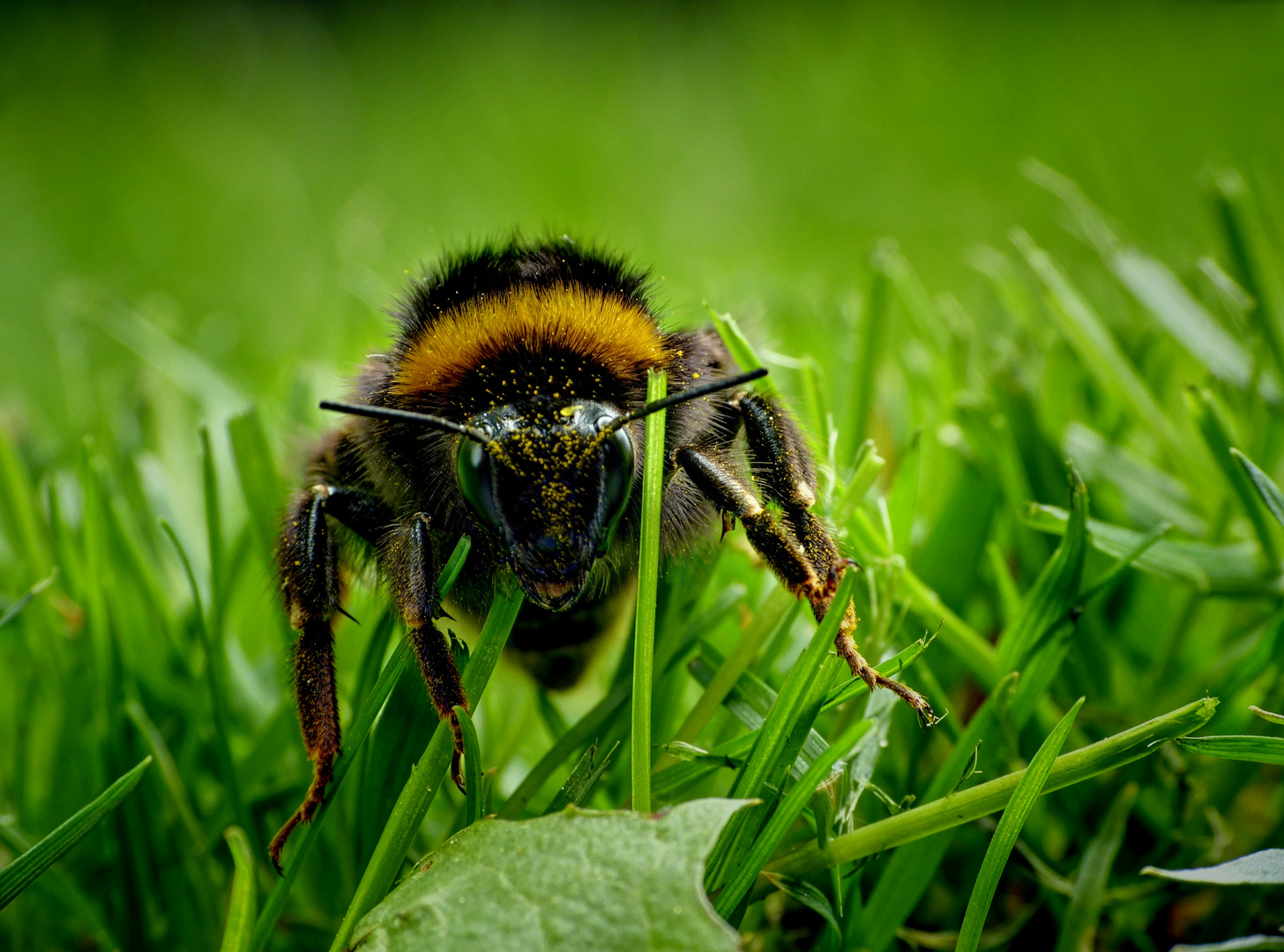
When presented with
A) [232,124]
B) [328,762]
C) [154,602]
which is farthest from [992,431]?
[232,124]

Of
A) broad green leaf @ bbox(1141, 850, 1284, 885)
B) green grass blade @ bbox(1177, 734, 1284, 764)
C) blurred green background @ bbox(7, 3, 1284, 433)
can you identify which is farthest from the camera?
blurred green background @ bbox(7, 3, 1284, 433)

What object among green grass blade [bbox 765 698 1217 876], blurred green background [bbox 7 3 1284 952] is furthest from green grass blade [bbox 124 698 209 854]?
green grass blade [bbox 765 698 1217 876]

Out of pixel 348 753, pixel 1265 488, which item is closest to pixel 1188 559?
pixel 1265 488

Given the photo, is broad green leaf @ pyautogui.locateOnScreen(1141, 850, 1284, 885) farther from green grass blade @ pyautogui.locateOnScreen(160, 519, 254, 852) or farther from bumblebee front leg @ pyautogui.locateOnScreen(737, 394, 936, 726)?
green grass blade @ pyautogui.locateOnScreen(160, 519, 254, 852)

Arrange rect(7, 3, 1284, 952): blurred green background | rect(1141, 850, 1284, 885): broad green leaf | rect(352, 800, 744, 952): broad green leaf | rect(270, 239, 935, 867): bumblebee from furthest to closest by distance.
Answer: rect(7, 3, 1284, 952): blurred green background < rect(270, 239, 935, 867): bumblebee < rect(1141, 850, 1284, 885): broad green leaf < rect(352, 800, 744, 952): broad green leaf

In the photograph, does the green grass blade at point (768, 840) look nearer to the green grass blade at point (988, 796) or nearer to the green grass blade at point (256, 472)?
the green grass blade at point (988, 796)

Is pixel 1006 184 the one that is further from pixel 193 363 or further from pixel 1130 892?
pixel 1130 892
